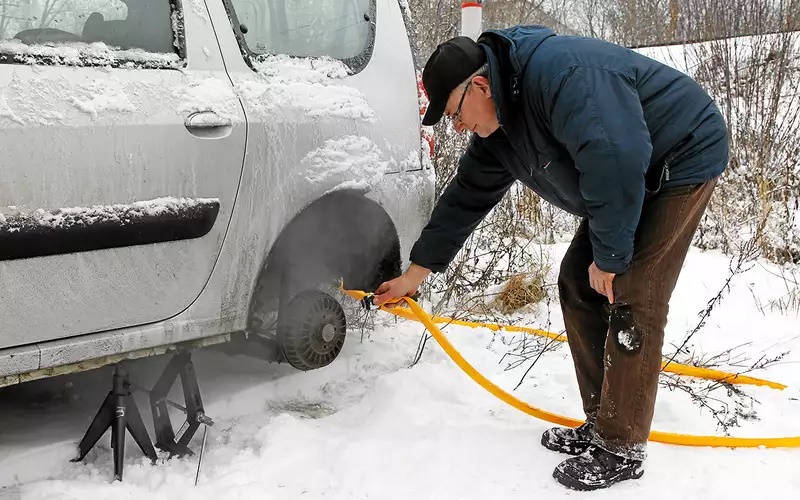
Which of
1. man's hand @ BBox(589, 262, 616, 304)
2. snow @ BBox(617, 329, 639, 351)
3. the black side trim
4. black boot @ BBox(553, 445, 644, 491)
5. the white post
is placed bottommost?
black boot @ BBox(553, 445, 644, 491)

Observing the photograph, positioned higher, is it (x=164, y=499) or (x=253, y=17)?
(x=253, y=17)

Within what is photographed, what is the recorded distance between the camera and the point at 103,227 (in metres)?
2.11

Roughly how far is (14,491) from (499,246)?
3259mm

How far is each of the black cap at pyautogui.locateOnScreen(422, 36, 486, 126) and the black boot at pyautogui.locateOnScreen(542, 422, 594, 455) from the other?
1288 millimetres

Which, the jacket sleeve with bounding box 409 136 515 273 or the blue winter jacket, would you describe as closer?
the blue winter jacket

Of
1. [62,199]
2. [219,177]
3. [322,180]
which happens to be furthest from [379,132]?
[62,199]

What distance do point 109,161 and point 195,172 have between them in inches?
11.1

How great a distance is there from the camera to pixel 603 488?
2254mm

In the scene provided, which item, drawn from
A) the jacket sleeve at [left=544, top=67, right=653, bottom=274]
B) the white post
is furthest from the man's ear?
the white post

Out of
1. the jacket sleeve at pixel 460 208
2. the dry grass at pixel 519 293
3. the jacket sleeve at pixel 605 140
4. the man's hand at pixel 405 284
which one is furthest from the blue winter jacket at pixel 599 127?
the dry grass at pixel 519 293

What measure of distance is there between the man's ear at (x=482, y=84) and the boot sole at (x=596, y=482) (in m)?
1.27

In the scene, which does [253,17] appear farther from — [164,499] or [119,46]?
[164,499]

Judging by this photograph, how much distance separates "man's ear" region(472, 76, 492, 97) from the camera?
2.07 m

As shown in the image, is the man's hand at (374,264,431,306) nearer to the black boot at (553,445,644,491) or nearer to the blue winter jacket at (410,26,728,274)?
the blue winter jacket at (410,26,728,274)
